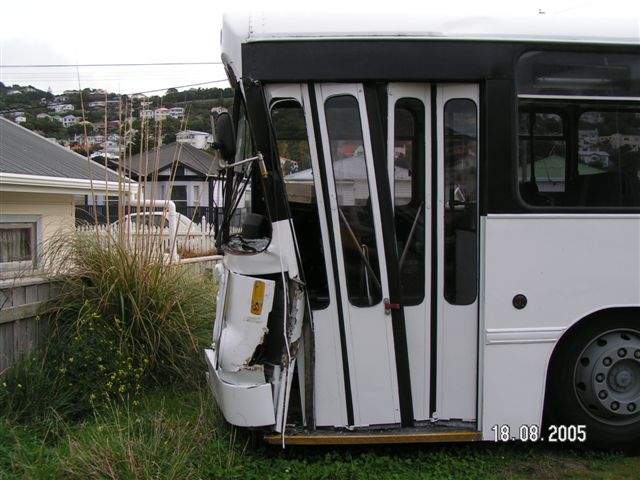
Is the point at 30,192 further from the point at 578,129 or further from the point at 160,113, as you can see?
the point at 578,129

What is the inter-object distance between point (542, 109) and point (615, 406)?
202 centimetres

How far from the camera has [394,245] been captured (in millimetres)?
3852

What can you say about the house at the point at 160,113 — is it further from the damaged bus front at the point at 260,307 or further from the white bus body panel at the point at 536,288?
the white bus body panel at the point at 536,288

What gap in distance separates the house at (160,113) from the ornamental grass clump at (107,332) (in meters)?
1.25

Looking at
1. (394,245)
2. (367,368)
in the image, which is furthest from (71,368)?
(394,245)

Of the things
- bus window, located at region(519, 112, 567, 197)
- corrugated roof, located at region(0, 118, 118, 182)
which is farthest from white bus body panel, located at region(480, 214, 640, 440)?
corrugated roof, located at region(0, 118, 118, 182)

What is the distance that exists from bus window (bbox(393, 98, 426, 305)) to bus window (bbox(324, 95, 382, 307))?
0.65 ft

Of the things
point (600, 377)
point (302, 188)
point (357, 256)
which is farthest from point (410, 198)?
point (600, 377)

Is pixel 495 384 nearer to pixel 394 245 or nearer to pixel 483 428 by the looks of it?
pixel 483 428

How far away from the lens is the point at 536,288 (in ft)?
12.8

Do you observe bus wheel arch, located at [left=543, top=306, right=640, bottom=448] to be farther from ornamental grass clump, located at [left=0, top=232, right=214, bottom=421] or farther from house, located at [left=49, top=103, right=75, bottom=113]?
house, located at [left=49, top=103, right=75, bottom=113]

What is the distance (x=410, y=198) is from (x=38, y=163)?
27.9ft

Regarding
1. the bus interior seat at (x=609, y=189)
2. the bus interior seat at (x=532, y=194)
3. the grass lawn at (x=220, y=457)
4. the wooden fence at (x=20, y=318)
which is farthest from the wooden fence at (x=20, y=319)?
the bus interior seat at (x=609, y=189)

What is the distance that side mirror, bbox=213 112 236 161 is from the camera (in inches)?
153
